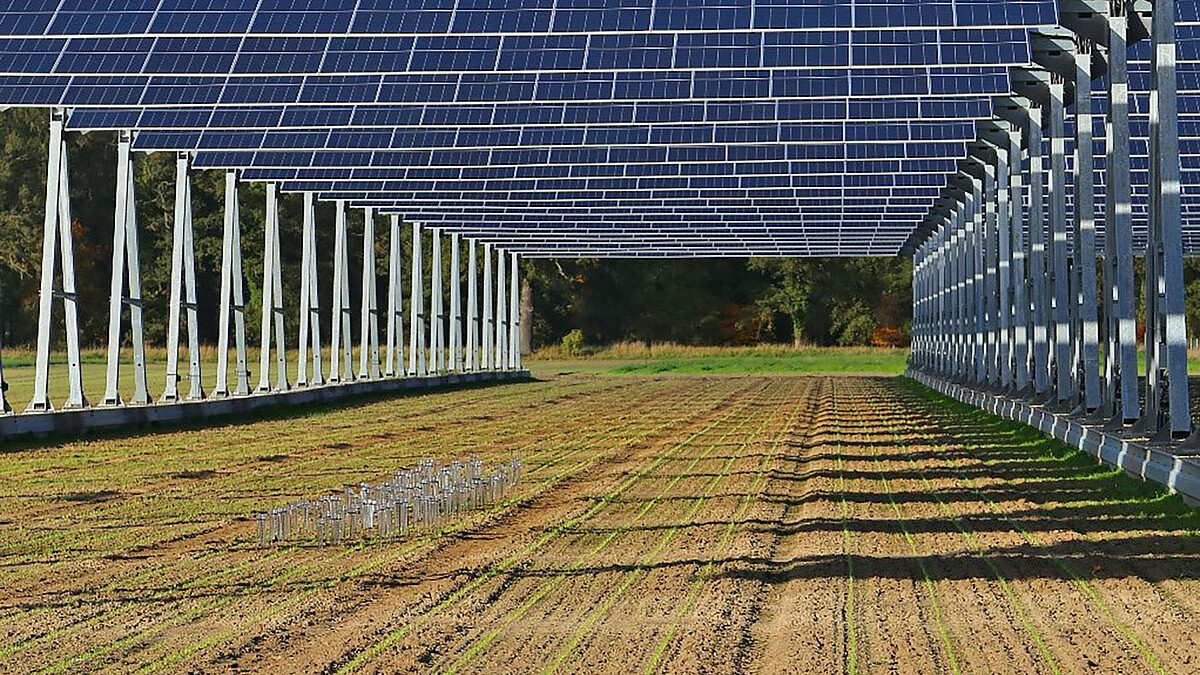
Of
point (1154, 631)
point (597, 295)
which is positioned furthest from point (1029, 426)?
point (597, 295)

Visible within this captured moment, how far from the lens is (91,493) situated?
63.4 feet

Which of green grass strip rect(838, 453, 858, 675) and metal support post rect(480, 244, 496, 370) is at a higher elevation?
metal support post rect(480, 244, 496, 370)

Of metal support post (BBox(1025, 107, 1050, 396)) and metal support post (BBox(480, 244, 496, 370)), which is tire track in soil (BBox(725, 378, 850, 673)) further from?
metal support post (BBox(480, 244, 496, 370))

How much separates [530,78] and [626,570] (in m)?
23.4

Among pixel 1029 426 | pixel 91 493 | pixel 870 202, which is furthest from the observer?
pixel 870 202

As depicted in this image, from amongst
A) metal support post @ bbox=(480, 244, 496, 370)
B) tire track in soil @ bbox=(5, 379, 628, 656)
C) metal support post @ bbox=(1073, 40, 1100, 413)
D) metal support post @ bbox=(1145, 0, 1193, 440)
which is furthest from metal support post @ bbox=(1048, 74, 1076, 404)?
metal support post @ bbox=(480, 244, 496, 370)

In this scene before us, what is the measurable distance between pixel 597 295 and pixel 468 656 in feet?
325

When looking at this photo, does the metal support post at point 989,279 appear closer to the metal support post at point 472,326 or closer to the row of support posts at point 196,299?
the row of support posts at point 196,299

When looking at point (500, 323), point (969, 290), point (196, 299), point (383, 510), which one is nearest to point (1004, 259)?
point (969, 290)

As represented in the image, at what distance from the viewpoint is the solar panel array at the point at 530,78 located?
31.8 meters

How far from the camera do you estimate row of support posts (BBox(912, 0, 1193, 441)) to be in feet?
67.9

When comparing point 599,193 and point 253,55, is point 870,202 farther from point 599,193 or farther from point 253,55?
point 253,55

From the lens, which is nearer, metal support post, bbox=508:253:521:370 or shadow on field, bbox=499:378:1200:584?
shadow on field, bbox=499:378:1200:584

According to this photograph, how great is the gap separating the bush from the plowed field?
249 ft
